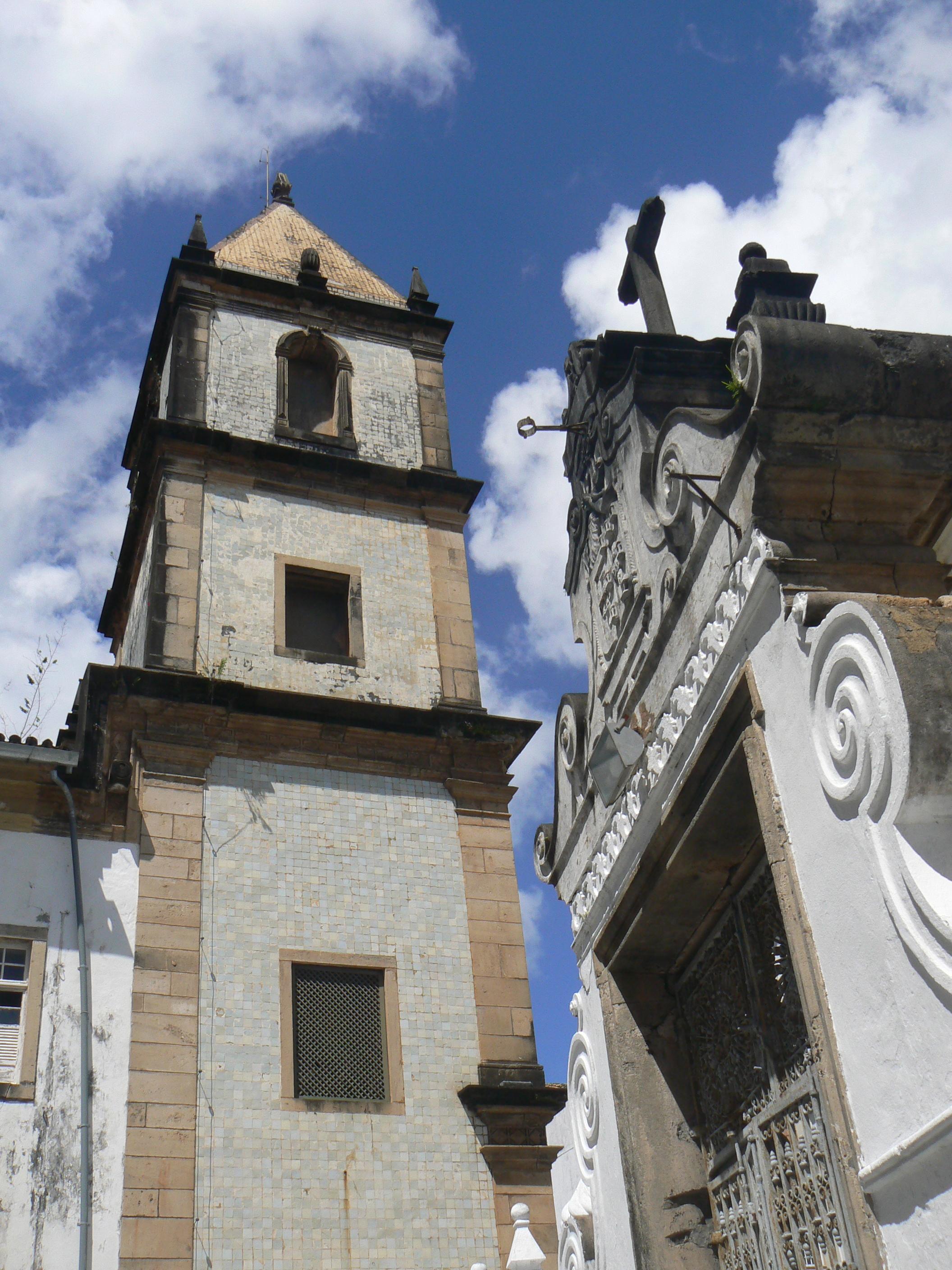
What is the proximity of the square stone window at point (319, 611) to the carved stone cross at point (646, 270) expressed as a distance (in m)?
7.91

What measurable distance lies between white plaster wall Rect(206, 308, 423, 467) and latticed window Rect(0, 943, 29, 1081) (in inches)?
298

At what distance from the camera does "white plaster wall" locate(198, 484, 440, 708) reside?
13938mm

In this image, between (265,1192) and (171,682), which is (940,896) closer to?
(265,1192)

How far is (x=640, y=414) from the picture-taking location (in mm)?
6039

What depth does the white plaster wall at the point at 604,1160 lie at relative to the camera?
5.57 metres

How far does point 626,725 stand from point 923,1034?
8.93ft

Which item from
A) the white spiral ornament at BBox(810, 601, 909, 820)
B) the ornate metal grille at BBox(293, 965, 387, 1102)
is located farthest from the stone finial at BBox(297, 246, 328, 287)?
the white spiral ornament at BBox(810, 601, 909, 820)

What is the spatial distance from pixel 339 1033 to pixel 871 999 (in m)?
8.72

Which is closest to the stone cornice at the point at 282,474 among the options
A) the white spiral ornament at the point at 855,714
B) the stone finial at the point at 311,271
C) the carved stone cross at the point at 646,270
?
the stone finial at the point at 311,271

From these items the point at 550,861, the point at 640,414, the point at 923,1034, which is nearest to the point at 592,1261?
the point at 550,861

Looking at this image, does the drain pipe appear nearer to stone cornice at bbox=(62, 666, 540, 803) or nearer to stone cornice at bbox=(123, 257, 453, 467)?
stone cornice at bbox=(62, 666, 540, 803)

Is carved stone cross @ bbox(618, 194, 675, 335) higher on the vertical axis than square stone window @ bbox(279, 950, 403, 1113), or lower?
higher

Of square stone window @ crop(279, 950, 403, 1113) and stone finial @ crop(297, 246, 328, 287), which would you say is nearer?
square stone window @ crop(279, 950, 403, 1113)

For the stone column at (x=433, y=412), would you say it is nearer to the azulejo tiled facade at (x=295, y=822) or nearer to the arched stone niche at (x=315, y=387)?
the azulejo tiled facade at (x=295, y=822)
